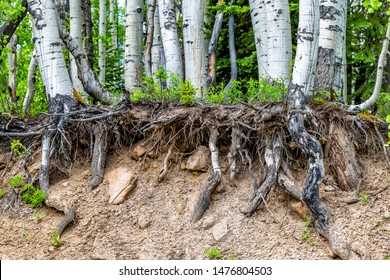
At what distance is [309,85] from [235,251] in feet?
7.71

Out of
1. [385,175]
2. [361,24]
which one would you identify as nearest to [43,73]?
[385,175]

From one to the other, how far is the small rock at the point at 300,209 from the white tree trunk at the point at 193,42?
2985 mm

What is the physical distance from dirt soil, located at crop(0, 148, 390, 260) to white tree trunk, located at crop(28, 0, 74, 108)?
134cm

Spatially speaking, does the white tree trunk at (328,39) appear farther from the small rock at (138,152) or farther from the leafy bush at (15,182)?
the leafy bush at (15,182)

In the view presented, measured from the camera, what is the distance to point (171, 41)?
344 inches

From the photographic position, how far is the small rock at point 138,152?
7.54 meters

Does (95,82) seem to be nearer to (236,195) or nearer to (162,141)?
(162,141)

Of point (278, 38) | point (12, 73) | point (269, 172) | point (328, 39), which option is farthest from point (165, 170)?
point (12, 73)

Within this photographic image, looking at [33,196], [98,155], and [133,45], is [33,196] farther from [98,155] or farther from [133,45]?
[133,45]

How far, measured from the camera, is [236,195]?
686cm

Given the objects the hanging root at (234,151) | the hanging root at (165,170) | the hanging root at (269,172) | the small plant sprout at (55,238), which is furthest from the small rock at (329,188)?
the small plant sprout at (55,238)

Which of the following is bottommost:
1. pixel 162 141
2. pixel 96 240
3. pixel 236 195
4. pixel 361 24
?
pixel 96 240

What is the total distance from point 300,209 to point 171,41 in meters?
3.87

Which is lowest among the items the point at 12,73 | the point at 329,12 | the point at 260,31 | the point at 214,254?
the point at 214,254
